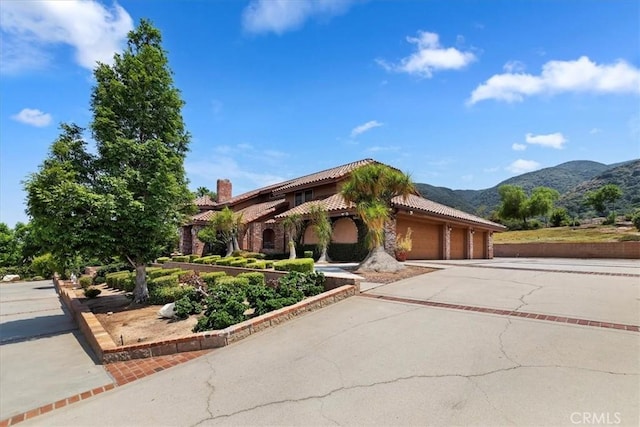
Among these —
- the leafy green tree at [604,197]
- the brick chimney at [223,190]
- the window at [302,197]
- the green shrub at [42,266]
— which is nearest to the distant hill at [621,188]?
the leafy green tree at [604,197]

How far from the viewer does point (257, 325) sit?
6.07 m

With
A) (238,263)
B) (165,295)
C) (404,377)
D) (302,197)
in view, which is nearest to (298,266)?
(238,263)

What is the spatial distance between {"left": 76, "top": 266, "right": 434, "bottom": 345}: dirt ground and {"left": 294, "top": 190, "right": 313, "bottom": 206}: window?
1097 cm

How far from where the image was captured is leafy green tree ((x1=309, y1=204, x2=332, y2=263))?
649 inches

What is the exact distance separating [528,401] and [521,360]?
1.01 metres

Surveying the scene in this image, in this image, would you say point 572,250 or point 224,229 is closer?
point 224,229

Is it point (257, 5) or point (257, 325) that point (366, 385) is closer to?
point (257, 325)

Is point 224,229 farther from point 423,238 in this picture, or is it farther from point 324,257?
point 423,238

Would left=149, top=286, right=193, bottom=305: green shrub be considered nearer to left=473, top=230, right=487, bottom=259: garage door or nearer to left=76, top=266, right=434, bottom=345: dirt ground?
left=76, top=266, right=434, bottom=345: dirt ground

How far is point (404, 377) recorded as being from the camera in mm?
3854

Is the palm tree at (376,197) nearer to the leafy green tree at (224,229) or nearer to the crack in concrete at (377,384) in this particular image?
the crack in concrete at (377,384)

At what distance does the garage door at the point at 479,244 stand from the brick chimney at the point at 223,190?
73.9ft

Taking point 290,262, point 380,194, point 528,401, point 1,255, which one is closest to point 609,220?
point 380,194

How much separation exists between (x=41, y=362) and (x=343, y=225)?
13.9 meters
